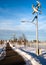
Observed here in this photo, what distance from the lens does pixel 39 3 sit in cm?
2375

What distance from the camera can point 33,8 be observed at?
2423 cm

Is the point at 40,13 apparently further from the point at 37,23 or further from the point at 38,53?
the point at 38,53

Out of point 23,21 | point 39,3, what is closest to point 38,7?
point 39,3

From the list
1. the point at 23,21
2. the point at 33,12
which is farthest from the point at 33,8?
the point at 23,21

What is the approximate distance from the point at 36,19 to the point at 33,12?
969 mm

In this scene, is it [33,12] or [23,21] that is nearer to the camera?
[33,12]

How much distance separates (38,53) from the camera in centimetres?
→ 2519

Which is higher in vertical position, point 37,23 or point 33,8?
point 33,8

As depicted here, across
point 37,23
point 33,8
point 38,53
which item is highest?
point 33,8

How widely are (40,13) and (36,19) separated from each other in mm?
872

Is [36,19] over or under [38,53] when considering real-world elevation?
over

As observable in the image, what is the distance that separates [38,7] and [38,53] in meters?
5.63

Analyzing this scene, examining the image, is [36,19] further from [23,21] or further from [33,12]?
[23,21]

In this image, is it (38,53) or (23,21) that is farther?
(23,21)
